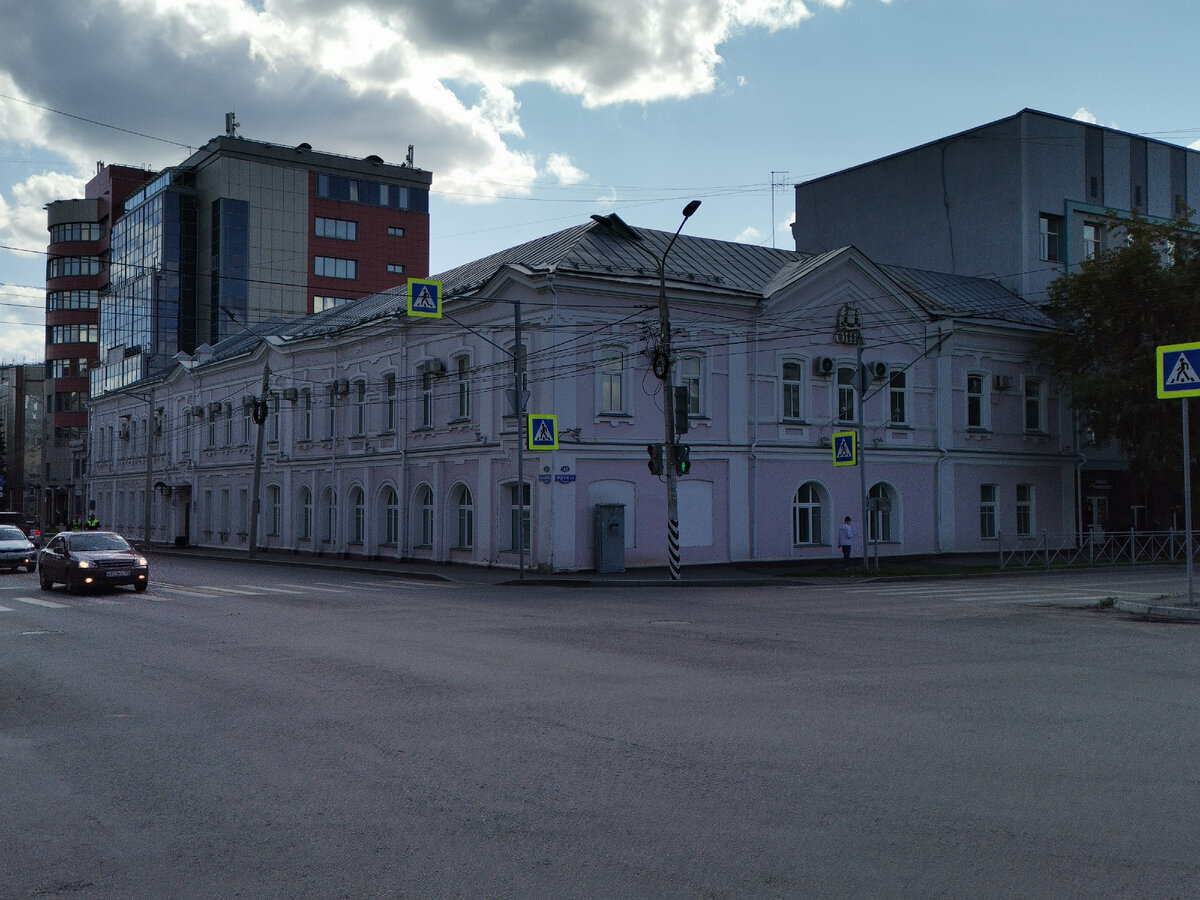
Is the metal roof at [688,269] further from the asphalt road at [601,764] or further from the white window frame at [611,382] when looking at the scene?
the asphalt road at [601,764]

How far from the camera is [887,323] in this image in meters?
38.4

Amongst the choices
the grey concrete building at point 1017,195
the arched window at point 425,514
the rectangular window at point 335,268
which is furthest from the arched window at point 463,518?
the rectangular window at point 335,268

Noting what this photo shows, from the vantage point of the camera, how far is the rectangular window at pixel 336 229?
83000 mm

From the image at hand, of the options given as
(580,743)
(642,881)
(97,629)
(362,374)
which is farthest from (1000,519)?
(642,881)

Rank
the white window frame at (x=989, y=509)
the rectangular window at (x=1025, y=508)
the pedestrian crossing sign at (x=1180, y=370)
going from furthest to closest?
the rectangular window at (x=1025, y=508), the white window frame at (x=989, y=509), the pedestrian crossing sign at (x=1180, y=370)

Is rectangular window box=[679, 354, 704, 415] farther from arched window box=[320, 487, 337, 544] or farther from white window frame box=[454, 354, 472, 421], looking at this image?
arched window box=[320, 487, 337, 544]

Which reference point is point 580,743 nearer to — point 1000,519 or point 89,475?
point 1000,519

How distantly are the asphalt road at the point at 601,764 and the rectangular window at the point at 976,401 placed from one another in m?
26.2

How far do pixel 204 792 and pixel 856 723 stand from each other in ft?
16.7

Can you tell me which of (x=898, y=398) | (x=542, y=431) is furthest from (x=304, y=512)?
(x=898, y=398)

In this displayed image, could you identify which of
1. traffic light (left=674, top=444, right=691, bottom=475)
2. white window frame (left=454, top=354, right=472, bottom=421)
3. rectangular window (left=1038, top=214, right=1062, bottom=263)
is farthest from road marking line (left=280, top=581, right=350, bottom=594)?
rectangular window (left=1038, top=214, right=1062, bottom=263)

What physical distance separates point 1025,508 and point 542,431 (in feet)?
73.5

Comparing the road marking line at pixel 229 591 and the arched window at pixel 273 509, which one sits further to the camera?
the arched window at pixel 273 509

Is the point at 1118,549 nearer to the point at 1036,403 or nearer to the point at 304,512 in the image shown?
the point at 1036,403
